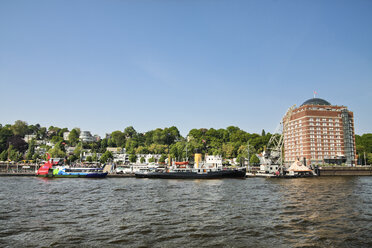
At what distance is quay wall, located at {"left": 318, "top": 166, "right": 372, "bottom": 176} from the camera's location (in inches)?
4673

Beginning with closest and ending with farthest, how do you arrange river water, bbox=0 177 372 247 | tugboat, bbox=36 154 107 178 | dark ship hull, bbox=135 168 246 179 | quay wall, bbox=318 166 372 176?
river water, bbox=0 177 372 247 → dark ship hull, bbox=135 168 246 179 → tugboat, bbox=36 154 107 178 → quay wall, bbox=318 166 372 176

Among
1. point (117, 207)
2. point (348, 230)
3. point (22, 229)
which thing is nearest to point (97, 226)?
point (22, 229)

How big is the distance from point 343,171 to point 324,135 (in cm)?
2802

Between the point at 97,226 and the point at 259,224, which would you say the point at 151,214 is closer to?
the point at 97,226

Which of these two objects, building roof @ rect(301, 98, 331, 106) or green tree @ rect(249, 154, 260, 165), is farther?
building roof @ rect(301, 98, 331, 106)

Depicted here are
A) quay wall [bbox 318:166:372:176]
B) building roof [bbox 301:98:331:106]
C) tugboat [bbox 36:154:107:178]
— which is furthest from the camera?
building roof [bbox 301:98:331:106]

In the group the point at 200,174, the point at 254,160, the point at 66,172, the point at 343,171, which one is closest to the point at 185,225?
the point at 200,174

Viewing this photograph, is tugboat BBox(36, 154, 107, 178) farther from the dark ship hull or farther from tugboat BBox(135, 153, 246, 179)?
the dark ship hull

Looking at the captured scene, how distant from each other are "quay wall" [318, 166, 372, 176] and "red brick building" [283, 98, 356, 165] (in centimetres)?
1660

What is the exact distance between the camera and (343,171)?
121 m

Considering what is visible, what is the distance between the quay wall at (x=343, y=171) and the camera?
119 meters

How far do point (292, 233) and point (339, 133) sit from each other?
482 feet

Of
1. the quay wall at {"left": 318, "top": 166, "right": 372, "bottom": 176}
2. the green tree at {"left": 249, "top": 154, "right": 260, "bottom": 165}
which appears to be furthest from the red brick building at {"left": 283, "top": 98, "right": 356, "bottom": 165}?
the green tree at {"left": 249, "top": 154, "right": 260, "bottom": 165}

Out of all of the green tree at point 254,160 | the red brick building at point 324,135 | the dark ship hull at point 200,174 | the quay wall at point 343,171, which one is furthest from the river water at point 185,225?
the red brick building at point 324,135
